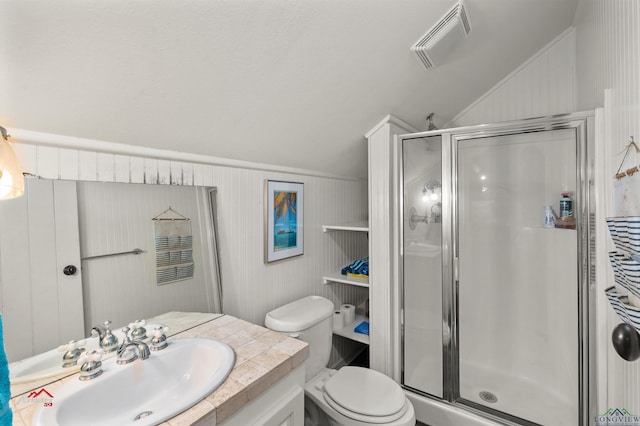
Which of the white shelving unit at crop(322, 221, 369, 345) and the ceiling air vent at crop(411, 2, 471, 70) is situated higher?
the ceiling air vent at crop(411, 2, 471, 70)

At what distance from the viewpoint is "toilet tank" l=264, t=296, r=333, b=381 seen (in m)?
1.57

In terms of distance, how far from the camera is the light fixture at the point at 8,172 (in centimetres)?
80

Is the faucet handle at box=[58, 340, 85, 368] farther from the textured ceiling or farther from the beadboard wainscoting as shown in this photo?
the beadboard wainscoting

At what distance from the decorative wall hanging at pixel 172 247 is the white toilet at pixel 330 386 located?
21.9 inches

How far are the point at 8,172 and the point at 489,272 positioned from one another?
244 cm

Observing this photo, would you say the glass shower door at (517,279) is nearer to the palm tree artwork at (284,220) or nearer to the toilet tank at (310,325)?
the toilet tank at (310,325)

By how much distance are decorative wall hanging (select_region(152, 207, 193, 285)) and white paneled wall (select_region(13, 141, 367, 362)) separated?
6.2 inches

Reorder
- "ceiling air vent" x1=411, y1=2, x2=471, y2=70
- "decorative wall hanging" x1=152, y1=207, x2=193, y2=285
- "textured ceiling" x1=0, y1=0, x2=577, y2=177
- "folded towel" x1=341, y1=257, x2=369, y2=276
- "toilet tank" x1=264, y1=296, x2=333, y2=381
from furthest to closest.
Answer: "folded towel" x1=341, y1=257, x2=369, y2=276 → "toilet tank" x1=264, y1=296, x2=333, y2=381 → "ceiling air vent" x1=411, y1=2, x2=471, y2=70 → "decorative wall hanging" x1=152, y1=207, x2=193, y2=285 → "textured ceiling" x1=0, y1=0, x2=577, y2=177

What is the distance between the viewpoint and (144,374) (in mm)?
993

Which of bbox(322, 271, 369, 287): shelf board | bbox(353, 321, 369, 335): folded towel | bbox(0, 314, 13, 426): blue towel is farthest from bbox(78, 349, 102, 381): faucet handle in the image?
bbox(353, 321, 369, 335): folded towel

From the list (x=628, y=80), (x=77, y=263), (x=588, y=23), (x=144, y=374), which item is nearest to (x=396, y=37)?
(x=628, y=80)

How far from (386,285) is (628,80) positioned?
1.42 meters

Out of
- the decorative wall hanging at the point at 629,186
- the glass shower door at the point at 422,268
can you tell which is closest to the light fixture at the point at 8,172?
the decorative wall hanging at the point at 629,186

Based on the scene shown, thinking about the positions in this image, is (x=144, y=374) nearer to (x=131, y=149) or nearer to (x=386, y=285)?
(x=131, y=149)
